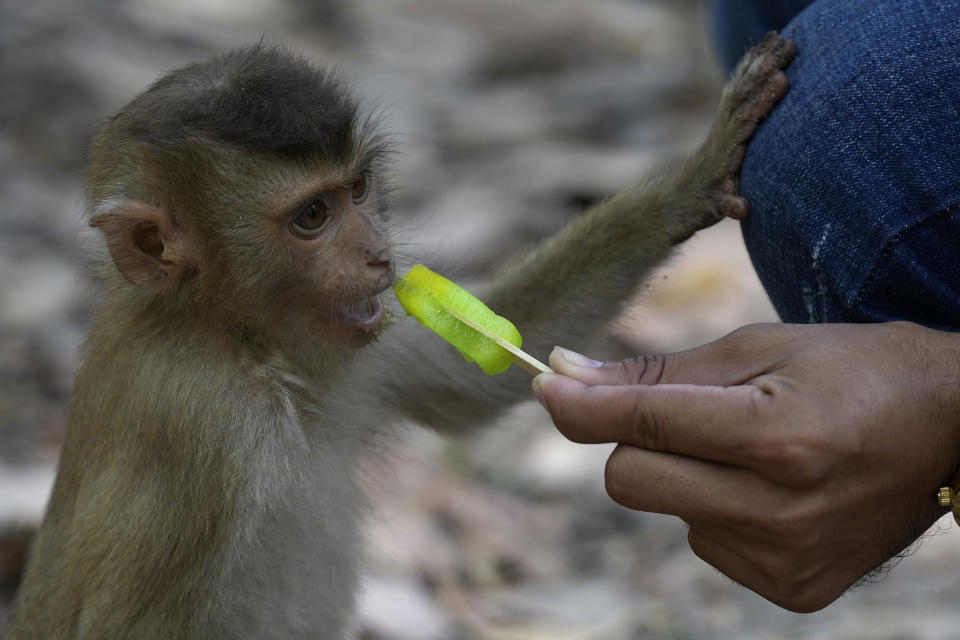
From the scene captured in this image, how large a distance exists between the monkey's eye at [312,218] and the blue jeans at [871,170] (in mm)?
1157

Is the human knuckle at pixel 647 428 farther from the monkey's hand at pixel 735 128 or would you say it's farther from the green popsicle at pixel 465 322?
the monkey's hand at pixel 735 128

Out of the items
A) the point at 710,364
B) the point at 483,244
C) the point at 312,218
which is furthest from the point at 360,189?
the point at 483,244

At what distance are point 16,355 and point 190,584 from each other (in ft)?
12.1

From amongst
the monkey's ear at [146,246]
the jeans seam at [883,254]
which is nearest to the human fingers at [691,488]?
the jeans seam at [883,254]

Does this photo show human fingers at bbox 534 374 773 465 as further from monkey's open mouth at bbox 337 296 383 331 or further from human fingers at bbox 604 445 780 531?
monkey's open mouth at bbox 337 296 383 331

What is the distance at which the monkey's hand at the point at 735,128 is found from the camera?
3137 mm

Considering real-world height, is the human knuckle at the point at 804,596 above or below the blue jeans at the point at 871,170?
below

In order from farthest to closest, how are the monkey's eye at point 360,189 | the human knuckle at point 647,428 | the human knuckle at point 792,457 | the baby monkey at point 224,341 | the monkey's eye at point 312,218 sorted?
1. the monkey's eye at point 360,189
2. the monkey's eye at point 312,218
3. the baby monkey at point 224,341
4. the human knuckle at point 647,428
5. the human knuckle at point 792,457

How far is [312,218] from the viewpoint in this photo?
311cm

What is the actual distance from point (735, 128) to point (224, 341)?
1523 mm

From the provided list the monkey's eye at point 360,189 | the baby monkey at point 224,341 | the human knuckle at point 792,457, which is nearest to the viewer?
the human knuckle at point 792,457

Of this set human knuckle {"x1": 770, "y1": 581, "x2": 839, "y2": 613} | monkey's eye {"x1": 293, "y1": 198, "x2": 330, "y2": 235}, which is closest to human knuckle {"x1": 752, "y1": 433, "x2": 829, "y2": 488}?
human knuckle {"x1": 770, "y1": 581, "x2": 839, "y2": 613}

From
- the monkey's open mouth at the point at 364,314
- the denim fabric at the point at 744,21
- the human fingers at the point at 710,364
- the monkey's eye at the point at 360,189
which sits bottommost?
the human fingers at the point at 710,364

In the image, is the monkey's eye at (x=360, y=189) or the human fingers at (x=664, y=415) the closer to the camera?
the human fingers at (x=664, y=415)
